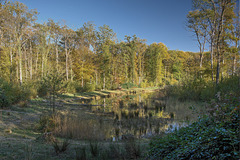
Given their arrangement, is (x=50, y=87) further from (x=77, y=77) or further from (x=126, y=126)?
(x=77, y=77)

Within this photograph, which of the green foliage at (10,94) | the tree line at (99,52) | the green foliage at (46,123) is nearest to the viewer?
the green foliage at (46,123)

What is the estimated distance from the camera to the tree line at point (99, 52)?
618 inches

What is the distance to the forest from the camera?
10.5 feet

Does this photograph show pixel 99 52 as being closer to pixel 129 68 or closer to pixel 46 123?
pixel 129 68

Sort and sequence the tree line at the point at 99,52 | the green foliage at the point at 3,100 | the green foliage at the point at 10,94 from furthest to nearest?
the tree line at the point at 99,52, the green foliage at the point at 10,94, the green foliage at the point at 3,100

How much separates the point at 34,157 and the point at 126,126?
16.6 ft

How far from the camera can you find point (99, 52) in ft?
99.7

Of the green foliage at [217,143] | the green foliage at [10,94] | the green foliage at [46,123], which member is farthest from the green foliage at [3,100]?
the green foliage at [217,143]

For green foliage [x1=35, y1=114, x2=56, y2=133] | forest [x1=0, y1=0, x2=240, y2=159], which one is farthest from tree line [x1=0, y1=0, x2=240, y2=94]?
green foliage [x1=35, y1=114, x2=56, y2=133]

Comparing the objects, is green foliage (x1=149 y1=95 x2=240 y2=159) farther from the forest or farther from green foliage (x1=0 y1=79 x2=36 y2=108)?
green foliage (x1=0 y1=79 x2=36 y2=108)

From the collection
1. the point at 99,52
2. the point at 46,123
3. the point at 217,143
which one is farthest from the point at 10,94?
the point at 99,52

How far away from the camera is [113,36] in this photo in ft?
106

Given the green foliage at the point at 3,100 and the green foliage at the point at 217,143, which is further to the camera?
the green foliage at the point at 3,100

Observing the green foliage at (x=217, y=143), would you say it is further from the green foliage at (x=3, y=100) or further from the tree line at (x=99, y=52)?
the green foliage at (x=3, y=100)
